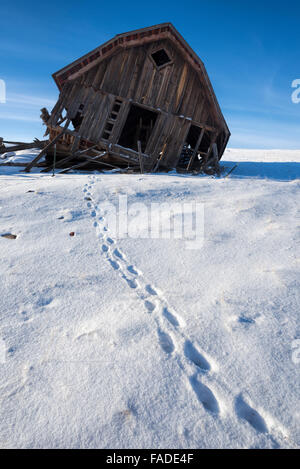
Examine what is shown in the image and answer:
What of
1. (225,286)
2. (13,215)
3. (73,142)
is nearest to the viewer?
(225,286)

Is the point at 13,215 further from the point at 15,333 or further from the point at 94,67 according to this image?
the point at 94,67

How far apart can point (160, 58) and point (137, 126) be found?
5.34 metres

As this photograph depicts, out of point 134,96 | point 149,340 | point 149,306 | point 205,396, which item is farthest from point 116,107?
point 205,396

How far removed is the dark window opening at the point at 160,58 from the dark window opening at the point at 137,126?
10.2 feet

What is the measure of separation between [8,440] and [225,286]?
2.35 metres

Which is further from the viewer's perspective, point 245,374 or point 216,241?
point 216,241

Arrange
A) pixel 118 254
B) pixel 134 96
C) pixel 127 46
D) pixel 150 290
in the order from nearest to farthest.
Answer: pixel 150 290 < pixel 118 254 < pixel 127 46 < pixel 134 96

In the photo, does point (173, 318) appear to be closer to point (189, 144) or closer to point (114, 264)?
point (114, 264)

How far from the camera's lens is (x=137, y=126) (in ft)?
55.9

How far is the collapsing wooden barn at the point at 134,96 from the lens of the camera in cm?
1093

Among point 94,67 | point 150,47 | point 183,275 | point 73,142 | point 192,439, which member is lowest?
point 192,439

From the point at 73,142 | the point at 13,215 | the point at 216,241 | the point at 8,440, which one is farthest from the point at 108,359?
the point at 73,142

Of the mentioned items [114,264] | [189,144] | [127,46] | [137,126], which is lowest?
[114,264]

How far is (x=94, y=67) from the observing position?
11.1m
